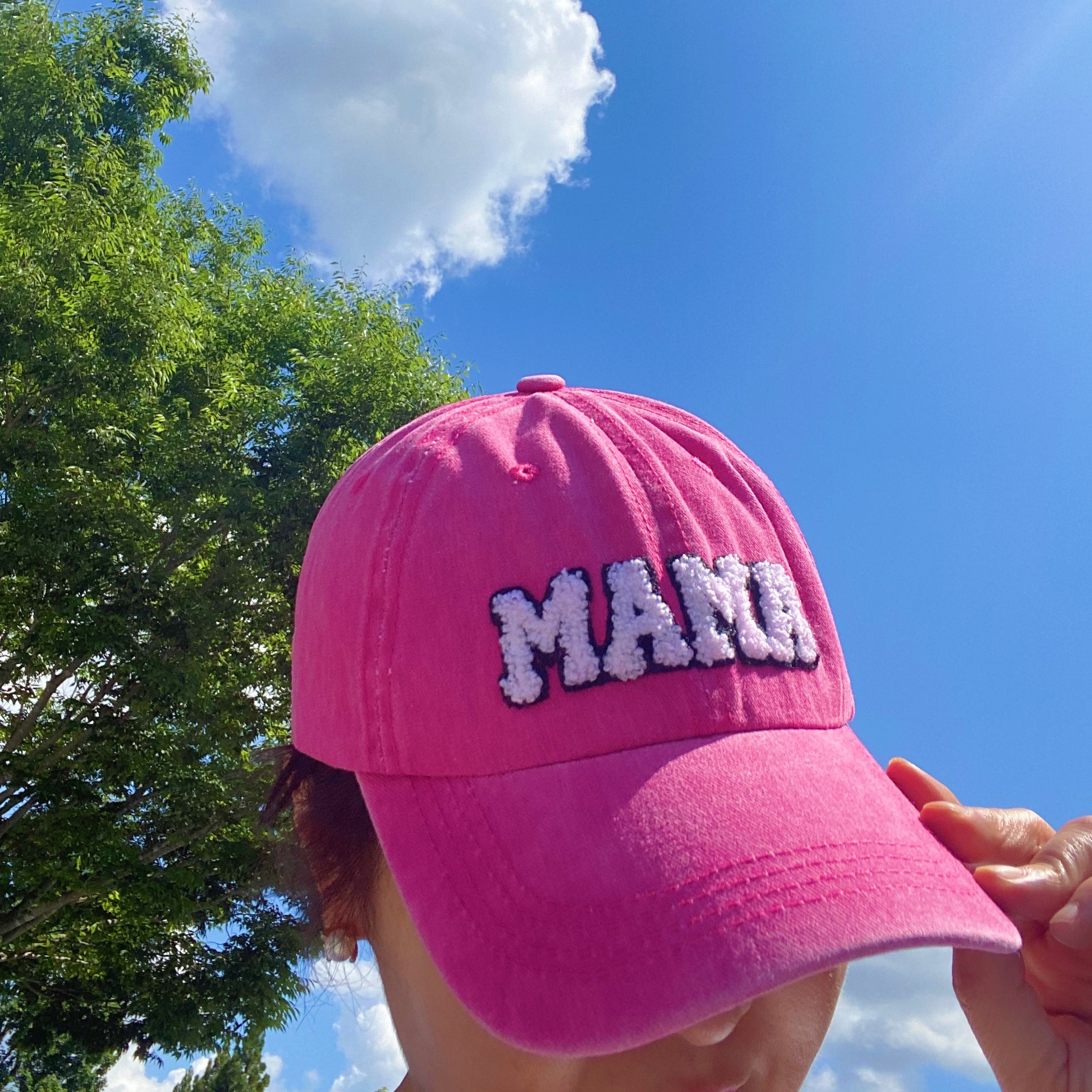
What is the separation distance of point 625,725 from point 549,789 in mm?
118

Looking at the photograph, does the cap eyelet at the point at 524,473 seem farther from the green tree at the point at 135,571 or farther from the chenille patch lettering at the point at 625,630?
the green tree at the point at 135,571

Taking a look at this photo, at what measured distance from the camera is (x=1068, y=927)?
1145mm

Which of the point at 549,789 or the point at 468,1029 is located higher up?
the point at 549,789

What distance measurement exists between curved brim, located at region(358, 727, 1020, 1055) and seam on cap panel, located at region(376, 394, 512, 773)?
0.08 meters

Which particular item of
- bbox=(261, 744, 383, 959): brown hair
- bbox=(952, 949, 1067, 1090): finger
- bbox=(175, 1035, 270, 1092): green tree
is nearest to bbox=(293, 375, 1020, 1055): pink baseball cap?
bbox=(261, 744, 383, 959): brown hair

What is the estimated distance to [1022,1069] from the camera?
122 cm

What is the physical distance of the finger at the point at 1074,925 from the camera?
1145 millimetres

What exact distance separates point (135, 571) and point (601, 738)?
8.10 m

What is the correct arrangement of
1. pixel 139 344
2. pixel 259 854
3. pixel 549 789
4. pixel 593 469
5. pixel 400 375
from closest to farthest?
1. pixel 549 789
2. pixel 593 469
3. pixel 139 344
4. pixel 259 854
5. pixel 400 375

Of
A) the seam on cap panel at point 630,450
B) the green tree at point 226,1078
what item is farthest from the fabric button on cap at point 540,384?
the green tree at point 226,1078

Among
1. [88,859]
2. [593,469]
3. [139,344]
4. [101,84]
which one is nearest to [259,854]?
[88,859]

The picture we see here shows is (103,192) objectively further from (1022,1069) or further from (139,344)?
(1022,1069)

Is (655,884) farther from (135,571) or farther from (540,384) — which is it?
(135,571)

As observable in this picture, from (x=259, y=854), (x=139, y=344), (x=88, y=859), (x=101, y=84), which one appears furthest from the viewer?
(x=101, y=84)
